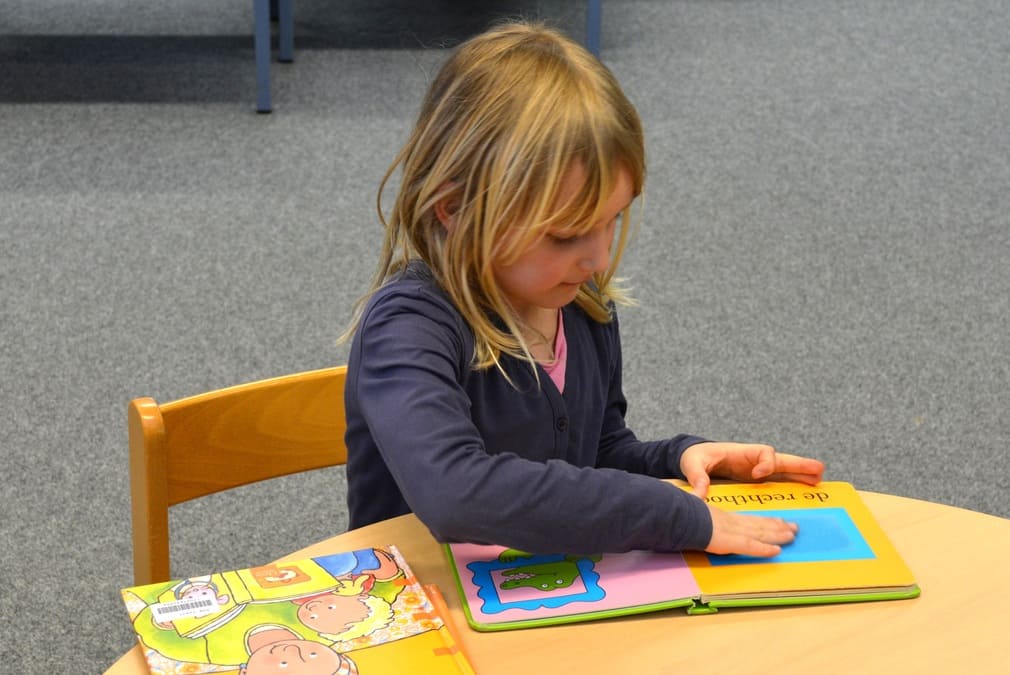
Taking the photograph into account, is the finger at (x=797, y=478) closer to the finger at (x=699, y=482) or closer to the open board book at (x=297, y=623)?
the finger at (x=699, y=482)

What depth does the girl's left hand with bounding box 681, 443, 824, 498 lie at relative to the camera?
0.95 m

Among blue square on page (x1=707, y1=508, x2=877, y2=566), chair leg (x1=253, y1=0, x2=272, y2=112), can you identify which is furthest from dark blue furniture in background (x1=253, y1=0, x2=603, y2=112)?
blue square on page (x1=707, y1=508, x2=877, y2=566)

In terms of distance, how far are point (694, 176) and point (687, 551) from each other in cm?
206

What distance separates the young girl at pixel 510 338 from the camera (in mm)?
820

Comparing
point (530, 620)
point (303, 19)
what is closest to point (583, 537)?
point (530, 620)

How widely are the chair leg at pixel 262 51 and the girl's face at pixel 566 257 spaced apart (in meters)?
2.17

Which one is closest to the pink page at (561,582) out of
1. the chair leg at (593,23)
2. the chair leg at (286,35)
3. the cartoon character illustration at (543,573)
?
the cartoon character illustration at (543,573)

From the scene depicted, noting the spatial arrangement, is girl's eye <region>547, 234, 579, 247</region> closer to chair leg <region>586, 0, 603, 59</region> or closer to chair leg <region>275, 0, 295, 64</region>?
chair leg <region>586, 0, 603, 59</region>

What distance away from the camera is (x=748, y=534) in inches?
33.6

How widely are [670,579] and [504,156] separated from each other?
1.00 feet

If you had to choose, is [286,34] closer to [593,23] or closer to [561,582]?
[593,23]

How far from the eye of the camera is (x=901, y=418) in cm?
206

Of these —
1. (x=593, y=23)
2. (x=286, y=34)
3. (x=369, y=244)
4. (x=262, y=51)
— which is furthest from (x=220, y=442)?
(x=286, y=34)

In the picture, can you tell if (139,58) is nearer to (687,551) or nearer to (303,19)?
(303,19)
